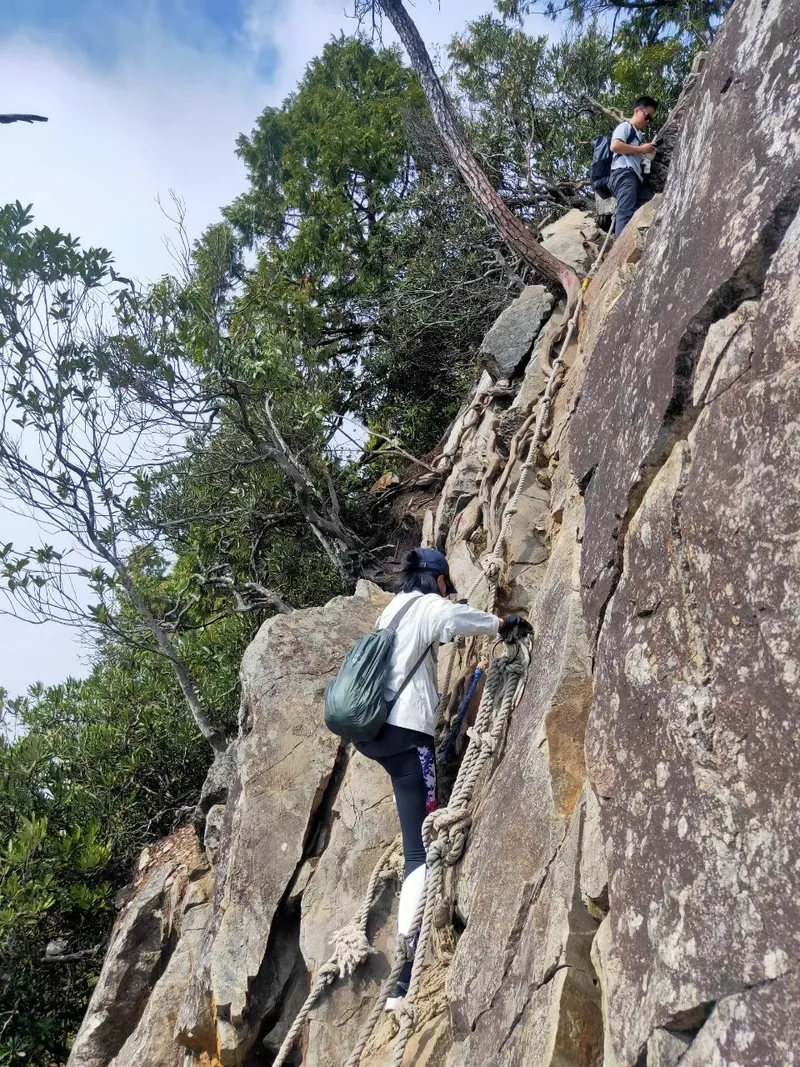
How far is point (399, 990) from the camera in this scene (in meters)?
4.62

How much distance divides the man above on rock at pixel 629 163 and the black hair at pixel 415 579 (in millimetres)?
4145

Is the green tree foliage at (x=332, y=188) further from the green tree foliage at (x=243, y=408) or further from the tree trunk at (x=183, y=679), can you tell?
the tree trunk at (x=183, y=679)

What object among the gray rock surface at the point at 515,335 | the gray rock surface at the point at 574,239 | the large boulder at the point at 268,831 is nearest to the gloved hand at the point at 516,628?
the large boulder at the point at 268,831

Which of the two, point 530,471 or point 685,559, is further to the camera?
point 530,471

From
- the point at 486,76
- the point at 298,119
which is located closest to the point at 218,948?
the point at 486,76

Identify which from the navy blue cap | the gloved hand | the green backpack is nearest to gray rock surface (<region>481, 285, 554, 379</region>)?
the navy blue cap

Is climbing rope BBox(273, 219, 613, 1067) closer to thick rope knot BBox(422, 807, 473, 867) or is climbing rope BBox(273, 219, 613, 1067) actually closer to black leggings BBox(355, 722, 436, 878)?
thick rope knot BBox(422, 807, 473, 867)

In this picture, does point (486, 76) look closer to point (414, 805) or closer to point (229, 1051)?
point (414, 805)

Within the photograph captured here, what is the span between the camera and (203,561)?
1123cm

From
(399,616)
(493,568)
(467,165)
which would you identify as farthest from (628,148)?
(399,616)

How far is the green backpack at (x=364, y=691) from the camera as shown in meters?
4.80

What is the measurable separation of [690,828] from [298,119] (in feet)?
54.9

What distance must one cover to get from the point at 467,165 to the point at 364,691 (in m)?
6.61

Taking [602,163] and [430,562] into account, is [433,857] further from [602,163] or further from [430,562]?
[602,163]
